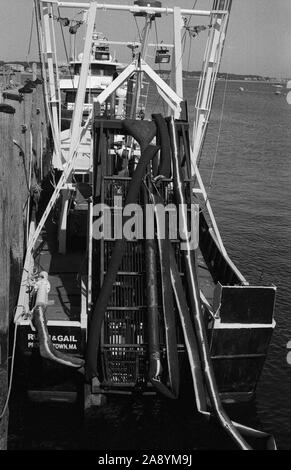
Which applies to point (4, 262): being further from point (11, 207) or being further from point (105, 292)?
point (11, 207)

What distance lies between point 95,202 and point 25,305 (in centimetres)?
320

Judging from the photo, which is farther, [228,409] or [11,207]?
[228,409]

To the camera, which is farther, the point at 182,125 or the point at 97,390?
the point at 182,125

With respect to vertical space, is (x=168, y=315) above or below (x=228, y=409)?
above

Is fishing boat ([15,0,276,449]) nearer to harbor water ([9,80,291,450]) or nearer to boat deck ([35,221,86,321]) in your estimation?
boat deck ([35,221,86,321])

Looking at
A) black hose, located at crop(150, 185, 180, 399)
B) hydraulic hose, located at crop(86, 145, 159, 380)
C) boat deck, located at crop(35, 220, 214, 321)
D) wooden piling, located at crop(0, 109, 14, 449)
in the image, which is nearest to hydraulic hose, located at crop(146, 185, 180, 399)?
black hose, located at crop(150, 185, 180, 399)

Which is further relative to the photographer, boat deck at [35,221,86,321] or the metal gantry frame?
the metal gantry frame

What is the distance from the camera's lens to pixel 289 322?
1952 cm

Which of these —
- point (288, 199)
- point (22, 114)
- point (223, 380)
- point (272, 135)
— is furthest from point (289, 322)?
point (272, 135)

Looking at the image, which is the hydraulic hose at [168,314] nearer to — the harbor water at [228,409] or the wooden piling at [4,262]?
the harbor water at [228,409]

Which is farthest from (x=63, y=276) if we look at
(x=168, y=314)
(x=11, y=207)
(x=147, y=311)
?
(x=168, y=314)

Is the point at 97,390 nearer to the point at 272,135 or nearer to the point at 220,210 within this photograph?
the point at 220,210

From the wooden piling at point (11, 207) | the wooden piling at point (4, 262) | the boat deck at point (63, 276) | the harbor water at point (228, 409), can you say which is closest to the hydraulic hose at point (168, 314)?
the harbor water at point (228, 409)

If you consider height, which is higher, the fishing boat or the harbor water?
the fishing boat
